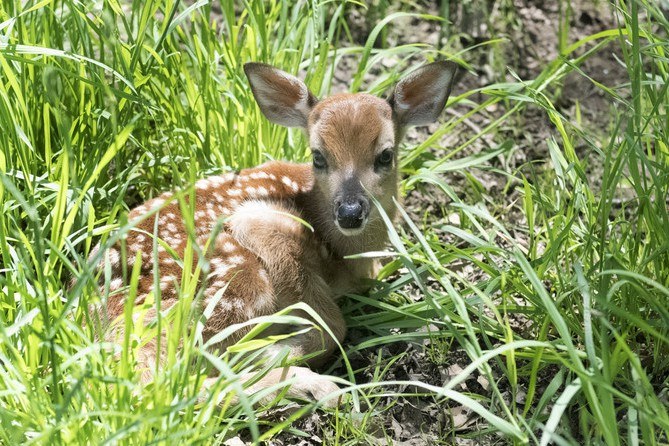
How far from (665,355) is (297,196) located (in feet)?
5.66

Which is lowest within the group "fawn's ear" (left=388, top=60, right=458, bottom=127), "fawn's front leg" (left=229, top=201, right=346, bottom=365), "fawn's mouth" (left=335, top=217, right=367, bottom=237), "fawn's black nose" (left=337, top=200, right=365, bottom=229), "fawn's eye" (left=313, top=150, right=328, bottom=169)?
"fawn's front leg" (left=229, top=201, right=346, bottom=365)

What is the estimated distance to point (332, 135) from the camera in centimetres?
400

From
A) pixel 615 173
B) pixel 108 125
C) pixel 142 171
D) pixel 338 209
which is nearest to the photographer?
pixel 615 173

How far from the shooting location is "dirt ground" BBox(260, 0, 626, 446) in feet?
11.8

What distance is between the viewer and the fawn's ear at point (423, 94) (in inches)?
163

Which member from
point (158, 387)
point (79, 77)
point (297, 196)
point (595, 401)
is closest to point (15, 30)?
point (79, 77)

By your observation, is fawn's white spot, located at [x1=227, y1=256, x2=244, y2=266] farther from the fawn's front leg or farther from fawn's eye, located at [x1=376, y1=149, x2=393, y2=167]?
fawn's eye, located at [x1=376, y1=149, x2=393, y2=167]

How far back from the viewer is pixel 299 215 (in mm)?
4215

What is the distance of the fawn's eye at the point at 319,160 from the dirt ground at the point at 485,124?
563 mm

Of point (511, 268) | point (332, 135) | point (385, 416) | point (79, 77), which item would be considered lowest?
point (385, 416)

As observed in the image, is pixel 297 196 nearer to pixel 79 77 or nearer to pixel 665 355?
pixel 79 77

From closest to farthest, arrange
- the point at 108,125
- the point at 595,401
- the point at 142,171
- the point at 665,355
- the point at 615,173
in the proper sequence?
the point at 595,401 < the point at 615,173 < the point at 665,355 < the point at 108,125 < the point at 142,171

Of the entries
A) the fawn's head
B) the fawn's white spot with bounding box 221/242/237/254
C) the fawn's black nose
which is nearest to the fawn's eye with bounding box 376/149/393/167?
the fawn's head

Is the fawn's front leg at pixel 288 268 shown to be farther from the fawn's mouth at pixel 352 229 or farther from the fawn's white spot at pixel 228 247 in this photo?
the fawn's mouth at pixel 352 229
